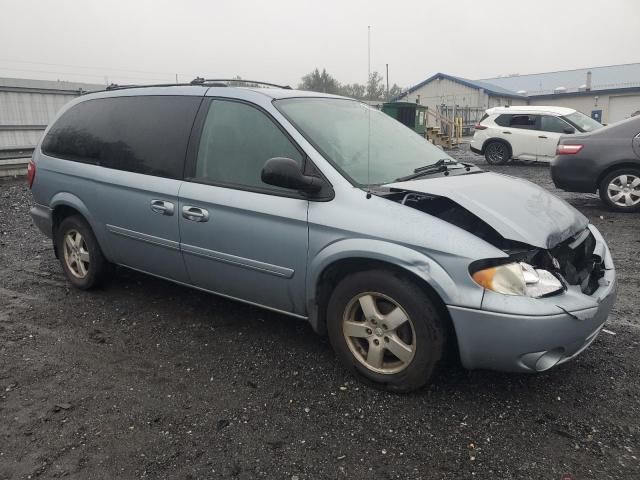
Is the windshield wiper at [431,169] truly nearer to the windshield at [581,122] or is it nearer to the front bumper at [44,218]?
the front bumper at [44,218]

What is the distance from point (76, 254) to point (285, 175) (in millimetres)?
2713

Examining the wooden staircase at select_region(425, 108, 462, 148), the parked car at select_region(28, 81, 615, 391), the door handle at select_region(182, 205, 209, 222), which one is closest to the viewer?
the parked car at select_region(28, 81, 615, 391)

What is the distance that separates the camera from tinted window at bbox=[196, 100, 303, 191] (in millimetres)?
3365

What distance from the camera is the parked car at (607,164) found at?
7.72 meters

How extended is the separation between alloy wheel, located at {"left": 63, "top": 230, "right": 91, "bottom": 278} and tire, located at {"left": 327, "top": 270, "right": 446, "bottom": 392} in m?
2.65

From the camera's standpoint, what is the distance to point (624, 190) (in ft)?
25.7

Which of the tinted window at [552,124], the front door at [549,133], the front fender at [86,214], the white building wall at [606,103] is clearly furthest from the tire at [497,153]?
the white building wall at [606,103]

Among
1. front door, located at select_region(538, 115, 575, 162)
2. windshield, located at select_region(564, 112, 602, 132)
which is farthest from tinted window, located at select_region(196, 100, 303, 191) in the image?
windshield, located at select_region(564, 112, 602, 132)

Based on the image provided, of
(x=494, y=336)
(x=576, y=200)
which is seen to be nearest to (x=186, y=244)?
(x=494, y=336)

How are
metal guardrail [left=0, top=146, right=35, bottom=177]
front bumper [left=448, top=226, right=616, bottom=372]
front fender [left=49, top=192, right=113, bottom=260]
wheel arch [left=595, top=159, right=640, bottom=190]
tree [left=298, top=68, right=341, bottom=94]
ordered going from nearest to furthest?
front bumper [left=448, top=226, right=616, bottom=372], front fender [left=49, top=192, right=113, bottom=260], wheel arch [left=595, top=159, right=640, bottom=190], metal guardrail [left=0, top=146, right=35, bottom=177], tree [left=298, top=68, right=341, bottom=94]

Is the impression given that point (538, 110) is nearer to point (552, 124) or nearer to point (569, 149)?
point (552, 124)

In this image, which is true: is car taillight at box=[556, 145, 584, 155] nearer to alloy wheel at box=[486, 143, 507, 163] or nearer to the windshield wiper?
the windshield wiper

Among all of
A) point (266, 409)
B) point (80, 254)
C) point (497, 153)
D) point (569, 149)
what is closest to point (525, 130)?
point (497, 153)

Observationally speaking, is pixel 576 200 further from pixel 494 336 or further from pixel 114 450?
pixel 114 450
